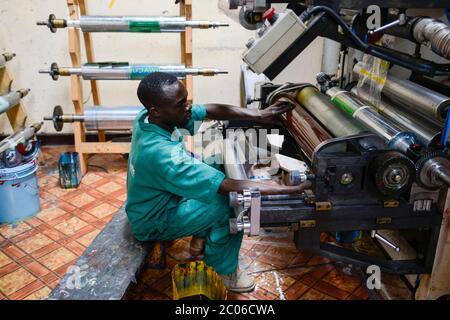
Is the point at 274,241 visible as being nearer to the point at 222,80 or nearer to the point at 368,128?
the point at 368,128

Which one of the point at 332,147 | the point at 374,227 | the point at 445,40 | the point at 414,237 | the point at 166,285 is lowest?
the point at 166,285

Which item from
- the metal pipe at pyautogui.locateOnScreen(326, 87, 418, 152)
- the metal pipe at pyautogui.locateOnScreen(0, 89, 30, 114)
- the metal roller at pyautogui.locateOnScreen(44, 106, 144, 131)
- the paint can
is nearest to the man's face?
the metal pipe at pyautogui.locateOnScreen(326, 87, 418, 152)

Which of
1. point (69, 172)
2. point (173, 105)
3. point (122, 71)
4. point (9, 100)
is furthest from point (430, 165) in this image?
point (9, 100)

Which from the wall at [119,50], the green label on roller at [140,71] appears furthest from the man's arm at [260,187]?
the wall at [119,50]

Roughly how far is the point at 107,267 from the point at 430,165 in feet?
4.39

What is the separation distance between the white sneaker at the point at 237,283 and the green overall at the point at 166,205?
0.40 ft

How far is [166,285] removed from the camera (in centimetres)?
212

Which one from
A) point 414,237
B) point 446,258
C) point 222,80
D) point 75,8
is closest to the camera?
point 446,258

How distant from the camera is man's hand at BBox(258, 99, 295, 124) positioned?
2189mm

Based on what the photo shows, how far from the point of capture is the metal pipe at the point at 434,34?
1.32 m

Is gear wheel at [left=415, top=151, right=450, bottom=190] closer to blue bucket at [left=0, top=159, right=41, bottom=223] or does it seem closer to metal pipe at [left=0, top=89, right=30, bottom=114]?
blue bucket at [left=0, top=159, right=41, bottom=223]

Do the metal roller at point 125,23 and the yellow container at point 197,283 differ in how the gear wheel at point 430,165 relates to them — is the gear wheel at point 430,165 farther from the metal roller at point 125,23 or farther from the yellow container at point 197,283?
the metal roller at point 125,23

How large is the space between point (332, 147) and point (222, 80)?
2.51m

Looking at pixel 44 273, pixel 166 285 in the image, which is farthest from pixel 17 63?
pixel 166 285
